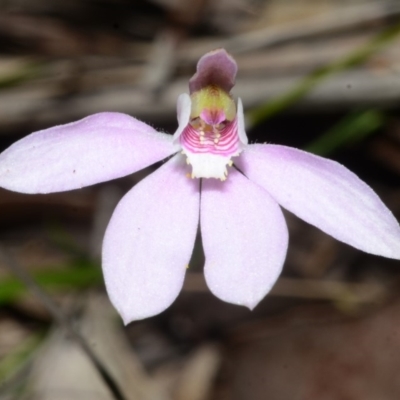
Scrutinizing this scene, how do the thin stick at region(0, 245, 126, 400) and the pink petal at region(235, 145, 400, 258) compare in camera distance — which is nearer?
the pink petal at region(235, 145, 400, 258)

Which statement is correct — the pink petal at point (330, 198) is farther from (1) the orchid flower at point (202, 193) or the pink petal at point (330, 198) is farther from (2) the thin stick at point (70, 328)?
(2) the thin stick at point (70, 328)

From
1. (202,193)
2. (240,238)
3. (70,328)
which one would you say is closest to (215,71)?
(202,193)

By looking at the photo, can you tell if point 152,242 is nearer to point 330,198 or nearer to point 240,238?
point 240,238

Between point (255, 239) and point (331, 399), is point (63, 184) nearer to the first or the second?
point (255, 239)

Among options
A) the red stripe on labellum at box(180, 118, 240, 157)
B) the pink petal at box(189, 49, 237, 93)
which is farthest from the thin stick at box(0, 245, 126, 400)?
the pink petal at box(189, 49, 237, 93)

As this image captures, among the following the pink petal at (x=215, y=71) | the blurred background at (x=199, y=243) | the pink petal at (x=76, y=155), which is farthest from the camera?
the blurred background at (x=199, y=243)

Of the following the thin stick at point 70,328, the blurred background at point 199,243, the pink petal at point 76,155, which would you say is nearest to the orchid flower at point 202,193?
the pink petal at point 76,155

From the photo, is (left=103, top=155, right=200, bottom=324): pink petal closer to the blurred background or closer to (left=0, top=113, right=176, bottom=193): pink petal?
(left=0, top=113, right=176, bottom=193): pink petal
